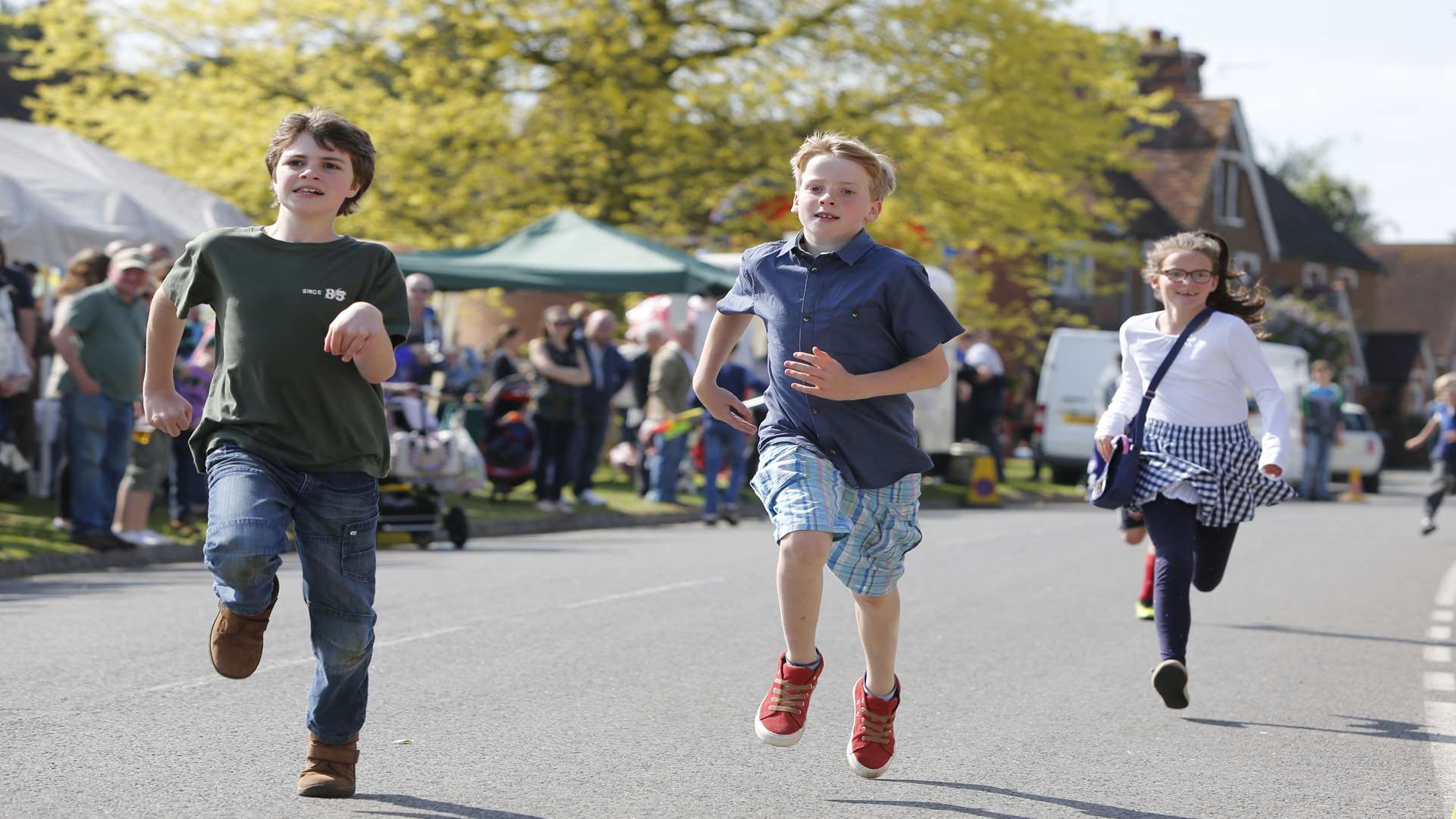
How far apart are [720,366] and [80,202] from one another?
35.9 ft

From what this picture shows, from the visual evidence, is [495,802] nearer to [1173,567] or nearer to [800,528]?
[800,528]

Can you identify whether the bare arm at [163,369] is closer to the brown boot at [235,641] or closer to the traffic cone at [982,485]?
the brown boot at [235,641]

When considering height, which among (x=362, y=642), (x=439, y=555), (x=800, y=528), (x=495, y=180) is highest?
(x=495, y=180)

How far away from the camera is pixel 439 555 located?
45.0ft

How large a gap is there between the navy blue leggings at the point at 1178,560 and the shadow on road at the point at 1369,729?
259 mm

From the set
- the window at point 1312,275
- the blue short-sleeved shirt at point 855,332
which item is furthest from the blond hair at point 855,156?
the window at point 1312,275

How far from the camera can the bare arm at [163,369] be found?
5.16m

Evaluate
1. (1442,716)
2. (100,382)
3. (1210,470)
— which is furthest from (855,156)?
(100,382)

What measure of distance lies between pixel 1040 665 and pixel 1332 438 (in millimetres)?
21312

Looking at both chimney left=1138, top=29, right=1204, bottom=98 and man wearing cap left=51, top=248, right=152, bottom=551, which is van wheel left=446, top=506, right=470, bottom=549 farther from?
chimney left=1138, top=29, right=1204, bottom=98

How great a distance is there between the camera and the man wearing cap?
40.2 feet

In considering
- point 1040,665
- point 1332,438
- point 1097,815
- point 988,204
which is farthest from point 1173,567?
point 1332,438

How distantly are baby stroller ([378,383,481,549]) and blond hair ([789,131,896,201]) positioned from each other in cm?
892

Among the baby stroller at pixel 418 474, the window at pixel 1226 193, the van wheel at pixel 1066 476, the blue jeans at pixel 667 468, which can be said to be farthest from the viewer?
the window at pixel 1226 193
